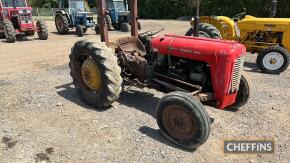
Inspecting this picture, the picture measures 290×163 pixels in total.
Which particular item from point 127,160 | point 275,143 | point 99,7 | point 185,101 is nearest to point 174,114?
point 185,101

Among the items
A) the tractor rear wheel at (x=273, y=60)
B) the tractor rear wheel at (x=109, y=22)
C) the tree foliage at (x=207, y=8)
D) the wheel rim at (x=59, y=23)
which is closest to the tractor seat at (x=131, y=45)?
the tractor rear wheel at (x=273, y=60)

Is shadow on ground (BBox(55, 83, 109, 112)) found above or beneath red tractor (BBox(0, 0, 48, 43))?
beneath

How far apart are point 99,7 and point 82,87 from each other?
1.63 m

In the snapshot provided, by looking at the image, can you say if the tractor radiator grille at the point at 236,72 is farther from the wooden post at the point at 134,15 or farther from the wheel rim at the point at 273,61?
the wheel rim at the point at 273,61

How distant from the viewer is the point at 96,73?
5.32 metres

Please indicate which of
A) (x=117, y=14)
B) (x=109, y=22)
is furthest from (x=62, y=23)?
(x=117, y=14)

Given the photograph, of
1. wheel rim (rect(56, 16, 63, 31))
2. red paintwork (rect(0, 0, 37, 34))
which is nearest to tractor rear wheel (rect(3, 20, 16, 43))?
red paintwork (rect(0, 0, 37, 34))

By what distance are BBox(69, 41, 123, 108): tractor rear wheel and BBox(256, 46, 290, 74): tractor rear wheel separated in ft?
15.3

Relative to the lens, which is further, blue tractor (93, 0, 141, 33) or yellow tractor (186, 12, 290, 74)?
blue tractor (93, 0, 141, 33)

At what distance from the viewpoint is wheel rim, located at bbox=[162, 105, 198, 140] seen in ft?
13.0

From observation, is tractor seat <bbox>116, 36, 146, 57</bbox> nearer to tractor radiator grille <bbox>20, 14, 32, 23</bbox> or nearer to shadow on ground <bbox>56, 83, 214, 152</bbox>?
shadow on ground <bbox>56, 83, 214, 152</bbox>

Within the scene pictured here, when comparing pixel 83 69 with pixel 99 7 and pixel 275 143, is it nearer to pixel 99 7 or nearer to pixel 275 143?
pixel 99 7

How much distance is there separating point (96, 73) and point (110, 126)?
3.69 feet

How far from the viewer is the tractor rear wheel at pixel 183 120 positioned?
3.84 meters
